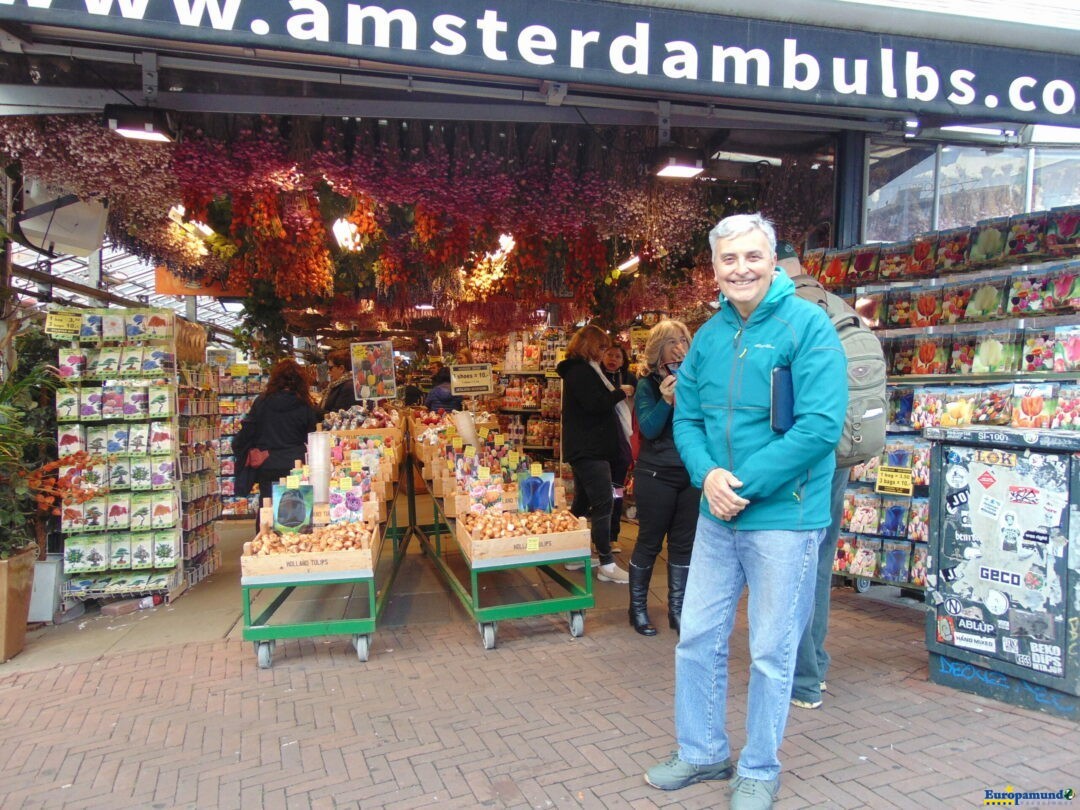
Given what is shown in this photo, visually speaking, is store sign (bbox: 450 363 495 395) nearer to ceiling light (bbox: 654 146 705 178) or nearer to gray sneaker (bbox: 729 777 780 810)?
ceiling light (bbox: 654 146 705 178)

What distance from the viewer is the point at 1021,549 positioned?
9.91 ft

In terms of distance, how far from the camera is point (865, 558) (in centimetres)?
438

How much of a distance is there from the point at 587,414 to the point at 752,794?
319 cm

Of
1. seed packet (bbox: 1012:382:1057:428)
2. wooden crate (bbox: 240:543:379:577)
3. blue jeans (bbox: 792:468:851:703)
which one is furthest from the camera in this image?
wooden crate (bbox: 240:543:379:577)

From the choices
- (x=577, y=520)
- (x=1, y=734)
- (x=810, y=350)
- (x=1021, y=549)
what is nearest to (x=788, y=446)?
(x=810, y=350)

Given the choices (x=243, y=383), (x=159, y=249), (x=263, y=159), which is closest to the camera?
(x=263, y=159)

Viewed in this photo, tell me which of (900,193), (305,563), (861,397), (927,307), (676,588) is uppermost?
(900,193)

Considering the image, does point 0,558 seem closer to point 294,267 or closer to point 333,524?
point 333,524

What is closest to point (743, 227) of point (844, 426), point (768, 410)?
point (768, 410)

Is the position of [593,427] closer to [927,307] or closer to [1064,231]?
[927,307]

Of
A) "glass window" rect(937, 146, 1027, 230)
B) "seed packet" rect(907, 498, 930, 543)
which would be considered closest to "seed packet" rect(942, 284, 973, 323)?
"seed packet" rect(907, 498, 930, 543)

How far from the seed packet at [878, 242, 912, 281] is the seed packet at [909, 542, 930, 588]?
171 centimetres

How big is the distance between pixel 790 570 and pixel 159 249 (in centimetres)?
683

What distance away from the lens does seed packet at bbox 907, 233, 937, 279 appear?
428 centimetres
